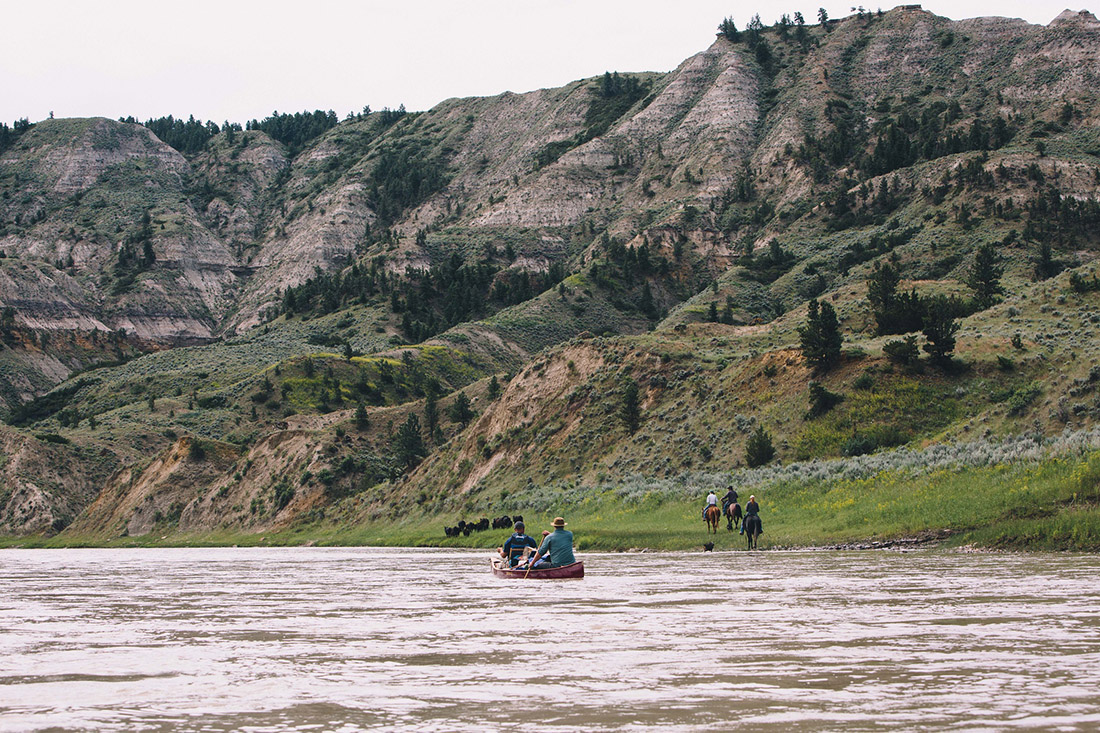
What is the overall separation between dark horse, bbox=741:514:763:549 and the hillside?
15.2 meters

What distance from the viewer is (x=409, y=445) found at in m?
96.1

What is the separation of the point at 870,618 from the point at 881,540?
20045 millimetres

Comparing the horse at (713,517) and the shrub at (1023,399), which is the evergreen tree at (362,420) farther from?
the shrub at (1023,399)

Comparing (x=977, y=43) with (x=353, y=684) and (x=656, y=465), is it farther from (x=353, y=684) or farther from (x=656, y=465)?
(x=353, y=684)

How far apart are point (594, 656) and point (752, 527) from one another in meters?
25.8

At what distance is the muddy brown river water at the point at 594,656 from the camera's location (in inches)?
412

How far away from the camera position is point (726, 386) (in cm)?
7025

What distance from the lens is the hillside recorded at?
63.9 metres

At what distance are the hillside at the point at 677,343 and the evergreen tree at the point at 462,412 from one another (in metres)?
0.59

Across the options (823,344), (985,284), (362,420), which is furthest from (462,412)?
(985,284)

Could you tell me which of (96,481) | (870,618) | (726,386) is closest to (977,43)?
(726,386)

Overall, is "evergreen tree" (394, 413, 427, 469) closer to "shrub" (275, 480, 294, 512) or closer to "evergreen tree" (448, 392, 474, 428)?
"evergreen tree" (448, 392, 474, 428)

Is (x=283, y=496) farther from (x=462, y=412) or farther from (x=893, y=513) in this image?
(x=893, y=513)

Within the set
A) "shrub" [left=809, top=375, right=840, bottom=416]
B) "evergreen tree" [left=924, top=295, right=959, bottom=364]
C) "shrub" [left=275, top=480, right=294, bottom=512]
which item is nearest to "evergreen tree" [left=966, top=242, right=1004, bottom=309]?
"evergreen tree" [left=924, top=295, right=959, bottom=364]
